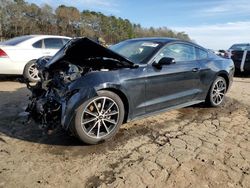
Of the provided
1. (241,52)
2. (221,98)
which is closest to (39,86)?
(221,98)

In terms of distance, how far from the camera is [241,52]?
11625 mm

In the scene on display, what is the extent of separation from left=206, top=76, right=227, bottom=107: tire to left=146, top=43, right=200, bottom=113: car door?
558 mm

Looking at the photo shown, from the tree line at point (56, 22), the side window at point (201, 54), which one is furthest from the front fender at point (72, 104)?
the tree line at point (56, 22)

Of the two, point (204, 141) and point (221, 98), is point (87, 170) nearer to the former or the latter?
point (204, 141)

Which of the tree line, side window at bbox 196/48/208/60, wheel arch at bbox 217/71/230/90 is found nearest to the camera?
side window at bbox 196/48/208/60

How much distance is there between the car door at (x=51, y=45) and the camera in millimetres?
8844

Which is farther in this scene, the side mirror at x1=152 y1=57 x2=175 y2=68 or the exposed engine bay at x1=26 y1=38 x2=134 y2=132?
the side mirror at x1=152 y1=57 x2=175 y2=68

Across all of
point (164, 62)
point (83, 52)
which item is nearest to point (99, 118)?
point (83, 52)

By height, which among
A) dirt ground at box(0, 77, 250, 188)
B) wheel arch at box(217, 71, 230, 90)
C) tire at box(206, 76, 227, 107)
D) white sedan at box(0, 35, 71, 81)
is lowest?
dirt ground at box(0, 77, 250, 188)

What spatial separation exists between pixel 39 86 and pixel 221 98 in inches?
154

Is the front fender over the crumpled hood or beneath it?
beneath

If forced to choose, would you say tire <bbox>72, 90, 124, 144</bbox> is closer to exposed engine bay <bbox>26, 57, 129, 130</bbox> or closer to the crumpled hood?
exposed engine bay <bbox>26, 57, 129, 130</bbox>

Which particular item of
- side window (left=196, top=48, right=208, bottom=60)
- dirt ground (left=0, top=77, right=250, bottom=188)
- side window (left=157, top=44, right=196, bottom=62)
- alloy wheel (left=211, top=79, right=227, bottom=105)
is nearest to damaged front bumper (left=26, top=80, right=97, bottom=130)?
dirt ground (left=0, top=77, right=250, bottom=188)

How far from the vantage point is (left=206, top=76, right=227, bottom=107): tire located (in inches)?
238
